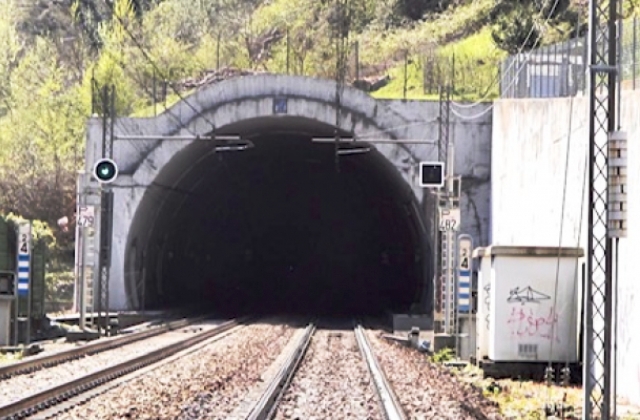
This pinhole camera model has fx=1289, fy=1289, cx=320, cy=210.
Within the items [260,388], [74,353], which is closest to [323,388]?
[260,388]

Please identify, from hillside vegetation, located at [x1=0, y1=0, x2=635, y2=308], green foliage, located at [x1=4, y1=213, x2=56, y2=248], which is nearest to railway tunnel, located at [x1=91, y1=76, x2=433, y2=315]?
green foliage, located at [x1=4, y1=213, x2=56, y2=248]

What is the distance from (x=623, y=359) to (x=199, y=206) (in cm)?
3766

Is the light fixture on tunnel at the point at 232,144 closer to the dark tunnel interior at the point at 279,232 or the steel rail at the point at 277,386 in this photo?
the dark tunnel interior at the point at 279,232

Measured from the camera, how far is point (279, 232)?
6181cm

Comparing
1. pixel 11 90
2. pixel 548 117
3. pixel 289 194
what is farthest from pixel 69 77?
pixel 548 117

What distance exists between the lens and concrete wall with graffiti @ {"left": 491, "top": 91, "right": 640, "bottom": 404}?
55.3 feet

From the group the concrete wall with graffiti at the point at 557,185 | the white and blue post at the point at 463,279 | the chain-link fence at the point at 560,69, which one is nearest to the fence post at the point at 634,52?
the chain-link fence at the point at 560,69

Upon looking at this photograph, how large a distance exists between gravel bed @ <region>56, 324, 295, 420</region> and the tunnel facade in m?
12.1

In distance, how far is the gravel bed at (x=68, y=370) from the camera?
17984 mm

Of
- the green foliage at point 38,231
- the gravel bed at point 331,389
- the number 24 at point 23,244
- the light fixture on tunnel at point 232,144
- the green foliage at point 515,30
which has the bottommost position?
the gravel bed at point 331,389

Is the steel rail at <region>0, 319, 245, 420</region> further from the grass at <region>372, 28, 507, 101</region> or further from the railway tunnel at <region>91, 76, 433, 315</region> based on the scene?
the grass at <region>372, 28, 507, 101</region>

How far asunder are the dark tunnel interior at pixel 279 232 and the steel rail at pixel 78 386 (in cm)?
1450

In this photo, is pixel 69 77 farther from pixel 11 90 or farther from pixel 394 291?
pixel 394 291

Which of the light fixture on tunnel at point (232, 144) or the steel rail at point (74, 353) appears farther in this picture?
the light fixture on tunnel at point (232, 144)
